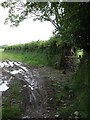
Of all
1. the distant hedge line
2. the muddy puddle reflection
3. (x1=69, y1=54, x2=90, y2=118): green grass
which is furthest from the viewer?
the distant hedge line

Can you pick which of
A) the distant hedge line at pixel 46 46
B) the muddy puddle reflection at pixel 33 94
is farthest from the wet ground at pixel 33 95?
the distant hedge line at pixel 46 46

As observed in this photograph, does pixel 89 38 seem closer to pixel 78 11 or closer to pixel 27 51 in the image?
pixel 78 11

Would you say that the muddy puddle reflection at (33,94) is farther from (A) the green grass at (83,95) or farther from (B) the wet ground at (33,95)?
(A) the green grass at (83,95)

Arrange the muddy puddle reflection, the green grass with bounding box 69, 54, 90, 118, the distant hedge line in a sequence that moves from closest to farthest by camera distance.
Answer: the green grass with bounding box 69, 54, 90, 118, the muddy puddle reflection, the distant hedge line

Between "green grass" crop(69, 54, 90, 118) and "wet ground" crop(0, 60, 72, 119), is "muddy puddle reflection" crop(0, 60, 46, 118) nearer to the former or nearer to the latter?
"wet ground" crop(0, 60, 72, 119)

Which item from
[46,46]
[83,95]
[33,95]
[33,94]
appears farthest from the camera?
[46,46]

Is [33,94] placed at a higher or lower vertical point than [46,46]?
lower

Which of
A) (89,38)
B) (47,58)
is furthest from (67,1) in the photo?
(47,58)

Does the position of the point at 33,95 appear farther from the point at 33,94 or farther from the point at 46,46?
the point at 46,46

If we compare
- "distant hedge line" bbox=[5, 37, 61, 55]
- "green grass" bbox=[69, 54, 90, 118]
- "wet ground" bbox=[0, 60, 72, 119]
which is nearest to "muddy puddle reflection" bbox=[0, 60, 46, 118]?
"wet ground" bbox=[0, 60, 72, 119]

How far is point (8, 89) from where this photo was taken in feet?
35.3

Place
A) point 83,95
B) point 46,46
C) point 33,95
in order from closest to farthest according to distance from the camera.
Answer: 1. point 83,95
2. point 33,95
3. point 46,46

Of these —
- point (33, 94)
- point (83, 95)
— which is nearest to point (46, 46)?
point (33, 94)

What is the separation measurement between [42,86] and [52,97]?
192cm
